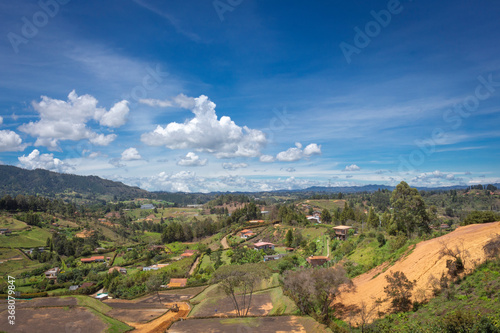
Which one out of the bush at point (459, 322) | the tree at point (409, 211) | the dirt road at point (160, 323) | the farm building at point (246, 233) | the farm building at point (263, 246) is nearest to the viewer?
the bush at point (459, 322)

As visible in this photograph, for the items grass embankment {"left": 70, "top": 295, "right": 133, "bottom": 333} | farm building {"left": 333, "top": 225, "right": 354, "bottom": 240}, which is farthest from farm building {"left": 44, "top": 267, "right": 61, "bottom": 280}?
farm building {"left": 333, "top": 225, "right": 354, "bottom": 240}

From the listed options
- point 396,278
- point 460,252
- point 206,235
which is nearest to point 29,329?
point 396,278

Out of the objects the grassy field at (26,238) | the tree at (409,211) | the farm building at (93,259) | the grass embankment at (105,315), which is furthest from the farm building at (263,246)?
the grassy field at (26,238)

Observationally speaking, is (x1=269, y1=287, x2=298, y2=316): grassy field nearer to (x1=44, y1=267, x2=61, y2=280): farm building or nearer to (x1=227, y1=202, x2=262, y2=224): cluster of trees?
(x1=44, y1=267, x2=61, y2=280): farm building

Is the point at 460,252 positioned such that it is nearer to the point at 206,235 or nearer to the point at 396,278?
the point at 396,278

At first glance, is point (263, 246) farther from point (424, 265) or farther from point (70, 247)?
point (70, 247)

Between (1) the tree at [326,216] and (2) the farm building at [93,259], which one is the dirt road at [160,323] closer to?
(2) the farm building at [93,259]
